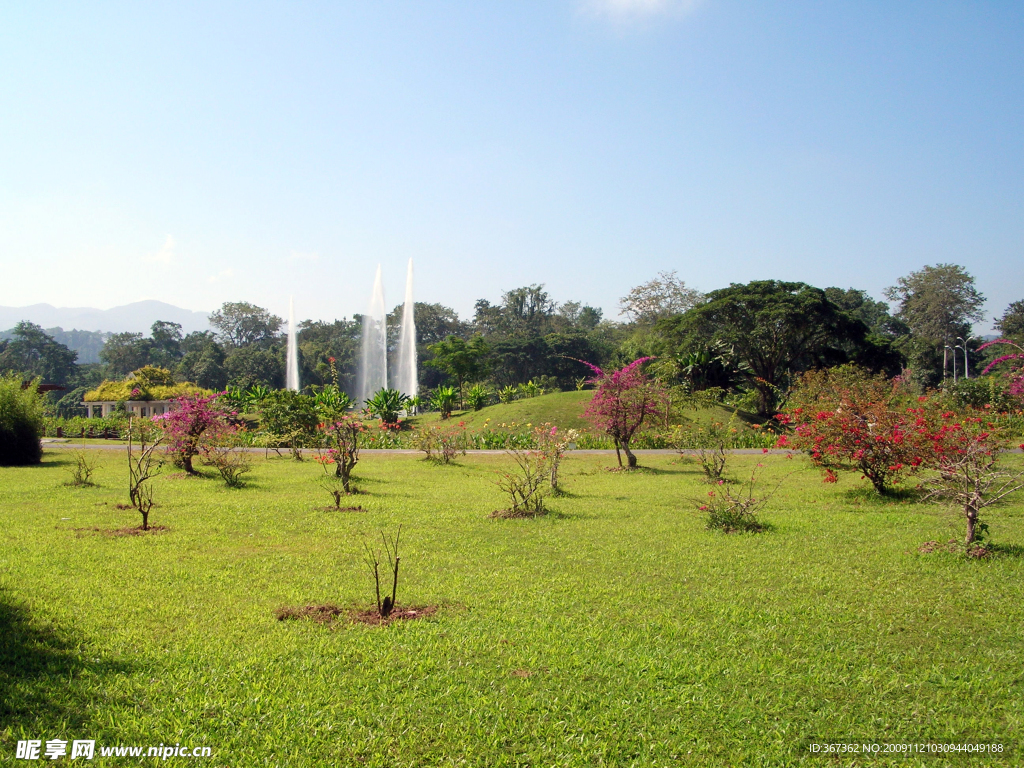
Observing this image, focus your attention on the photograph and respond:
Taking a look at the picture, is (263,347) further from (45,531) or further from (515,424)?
(45,531)

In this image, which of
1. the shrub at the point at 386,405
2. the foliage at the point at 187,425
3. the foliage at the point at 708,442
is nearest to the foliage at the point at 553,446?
the foliage at the point at 708,442

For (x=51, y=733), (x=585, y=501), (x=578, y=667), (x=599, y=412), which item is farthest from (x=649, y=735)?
(x=599, y=412)

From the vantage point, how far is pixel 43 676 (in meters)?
4.24

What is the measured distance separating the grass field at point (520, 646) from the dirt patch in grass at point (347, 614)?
0.14 metres

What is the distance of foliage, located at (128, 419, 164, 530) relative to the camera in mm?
9219

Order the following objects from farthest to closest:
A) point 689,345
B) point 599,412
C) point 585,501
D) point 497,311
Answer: point 497,311 < point 689,345 < point 599,412 < point 585,501

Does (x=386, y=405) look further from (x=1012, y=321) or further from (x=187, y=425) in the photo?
(x=1012, y=321)

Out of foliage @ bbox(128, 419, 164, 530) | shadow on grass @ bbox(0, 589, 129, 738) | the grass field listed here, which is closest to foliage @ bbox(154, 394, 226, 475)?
foliage @ bbox(128, 419, 164, 530)

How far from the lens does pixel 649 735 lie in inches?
150

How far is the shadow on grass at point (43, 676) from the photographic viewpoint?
12.3 ft

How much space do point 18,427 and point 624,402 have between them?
57.5 feet

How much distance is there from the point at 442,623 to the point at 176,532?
5.33 m

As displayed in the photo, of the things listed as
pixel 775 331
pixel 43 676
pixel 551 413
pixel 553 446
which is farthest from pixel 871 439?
pixel 775 331

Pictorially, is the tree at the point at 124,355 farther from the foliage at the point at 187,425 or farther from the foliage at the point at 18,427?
the foliage at the point at 187,425
